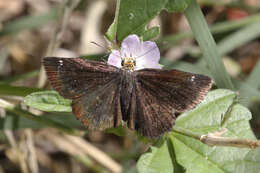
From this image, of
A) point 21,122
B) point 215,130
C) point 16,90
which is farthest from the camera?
point 21,122

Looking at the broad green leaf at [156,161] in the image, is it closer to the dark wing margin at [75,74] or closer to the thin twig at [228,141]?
the thin twig at [228,141]

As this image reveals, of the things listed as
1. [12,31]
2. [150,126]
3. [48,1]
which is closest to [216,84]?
[150,126]

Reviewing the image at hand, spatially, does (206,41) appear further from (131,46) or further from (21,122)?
(21,122)

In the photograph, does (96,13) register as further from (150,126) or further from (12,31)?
(150,126)

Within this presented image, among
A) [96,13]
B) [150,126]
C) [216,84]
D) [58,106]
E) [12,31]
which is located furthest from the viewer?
[96,13]

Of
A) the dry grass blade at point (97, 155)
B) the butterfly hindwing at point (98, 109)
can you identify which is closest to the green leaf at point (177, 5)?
the butterfly hindwing at point (98, 109)

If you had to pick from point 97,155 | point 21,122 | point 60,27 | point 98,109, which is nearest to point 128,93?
point 98,109
